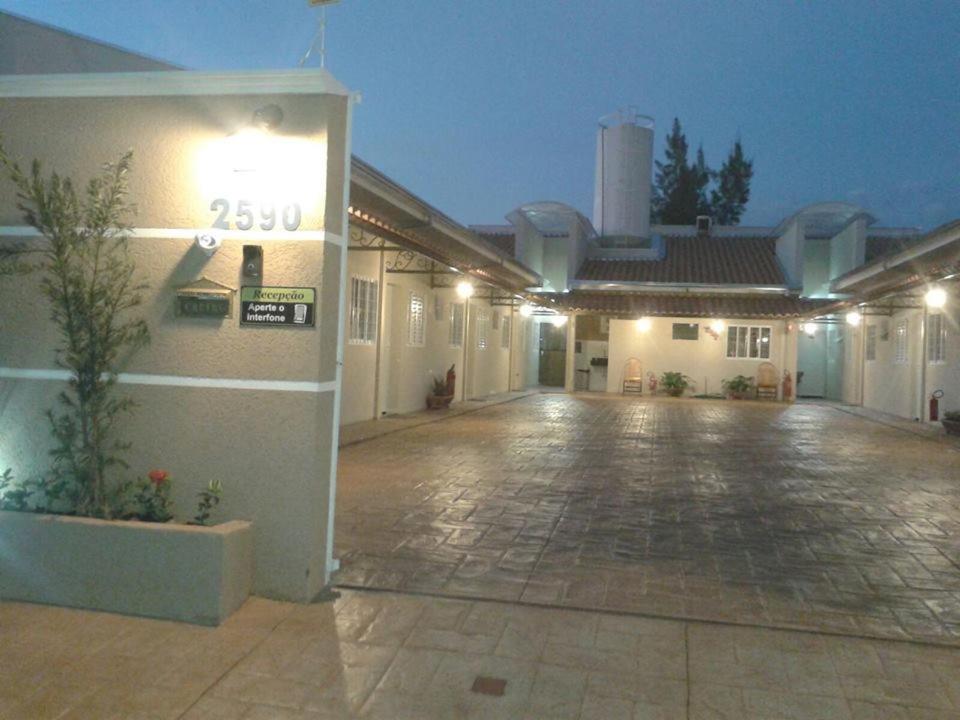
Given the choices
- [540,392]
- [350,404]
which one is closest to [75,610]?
[350,404]

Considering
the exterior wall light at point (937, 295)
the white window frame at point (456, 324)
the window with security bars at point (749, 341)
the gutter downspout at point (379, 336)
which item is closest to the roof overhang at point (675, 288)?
the window with security bars at point (749, 341)

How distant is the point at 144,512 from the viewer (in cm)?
547

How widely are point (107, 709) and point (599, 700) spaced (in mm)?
2283

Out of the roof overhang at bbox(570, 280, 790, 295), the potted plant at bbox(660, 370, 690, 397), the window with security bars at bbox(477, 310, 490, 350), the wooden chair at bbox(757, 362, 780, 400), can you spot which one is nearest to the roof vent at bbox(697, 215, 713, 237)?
the roof overhang at bbox(570, 280, 790, 295)

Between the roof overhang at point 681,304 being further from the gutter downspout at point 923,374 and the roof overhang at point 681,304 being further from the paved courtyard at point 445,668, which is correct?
the paved courtyard at point 445,668

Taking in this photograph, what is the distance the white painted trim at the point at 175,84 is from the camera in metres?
5.45

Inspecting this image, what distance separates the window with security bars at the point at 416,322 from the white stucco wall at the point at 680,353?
11249 mm

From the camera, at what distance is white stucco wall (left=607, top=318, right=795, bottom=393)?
28.6 metres

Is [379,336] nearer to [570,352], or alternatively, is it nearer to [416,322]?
[416,322]

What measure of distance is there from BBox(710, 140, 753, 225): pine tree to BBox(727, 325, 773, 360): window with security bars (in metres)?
35.2

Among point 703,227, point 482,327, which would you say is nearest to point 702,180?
point 703,227

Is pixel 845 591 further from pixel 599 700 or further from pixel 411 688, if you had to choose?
pixel 411 688

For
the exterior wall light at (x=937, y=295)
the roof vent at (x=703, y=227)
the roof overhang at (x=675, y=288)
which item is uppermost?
the roof vent at (x=703, y=227)

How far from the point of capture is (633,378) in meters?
28.9
